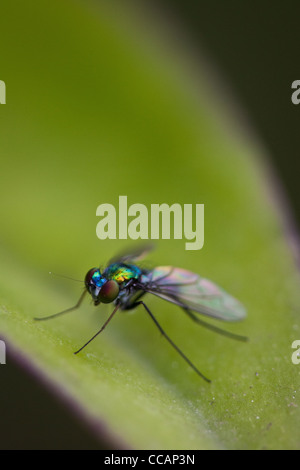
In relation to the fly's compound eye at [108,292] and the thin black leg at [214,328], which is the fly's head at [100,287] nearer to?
the fly's compound eye at [108,292]

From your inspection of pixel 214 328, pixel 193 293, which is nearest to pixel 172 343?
pixel 214 328

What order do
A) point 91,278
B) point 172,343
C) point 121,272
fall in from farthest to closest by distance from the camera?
point 121,272 → point 91,278 → point 172,343

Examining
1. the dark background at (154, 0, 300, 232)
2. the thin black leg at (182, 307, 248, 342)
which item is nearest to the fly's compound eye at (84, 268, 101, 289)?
the thin black leg at (182, 307, 248, 342)

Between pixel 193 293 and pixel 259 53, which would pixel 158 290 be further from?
pixel 259 53

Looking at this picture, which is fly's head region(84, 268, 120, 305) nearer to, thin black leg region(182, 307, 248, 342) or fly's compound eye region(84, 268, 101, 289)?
fly's compound eye region(84, 268, 101, 289)

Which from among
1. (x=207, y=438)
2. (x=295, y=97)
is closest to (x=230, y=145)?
(x=295, y=97)
